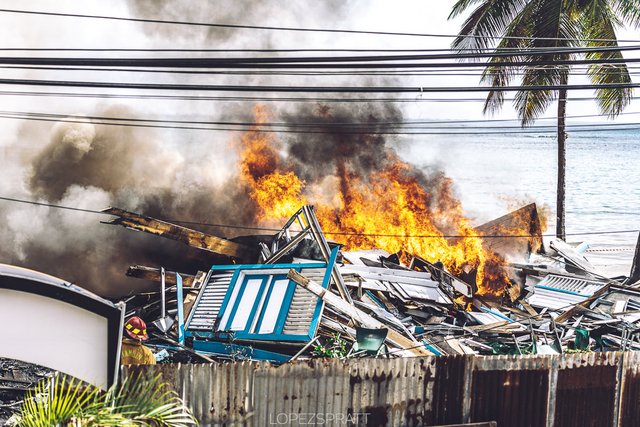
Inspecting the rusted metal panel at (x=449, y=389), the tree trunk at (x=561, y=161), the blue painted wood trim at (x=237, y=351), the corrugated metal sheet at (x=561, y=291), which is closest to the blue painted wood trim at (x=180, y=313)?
the blue painted wood trim at (x=237, y=351)

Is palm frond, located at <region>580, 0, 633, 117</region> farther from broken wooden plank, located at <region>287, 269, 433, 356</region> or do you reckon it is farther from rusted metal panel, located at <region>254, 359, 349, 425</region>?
rusted metal panel, located at <region>254, 359, 349, 425</region>

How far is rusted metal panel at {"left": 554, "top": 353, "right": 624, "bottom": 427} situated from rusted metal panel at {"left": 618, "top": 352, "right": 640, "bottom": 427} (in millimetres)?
120

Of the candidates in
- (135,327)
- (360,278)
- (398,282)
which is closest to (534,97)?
(398,282)

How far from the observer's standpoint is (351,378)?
24.2 feet

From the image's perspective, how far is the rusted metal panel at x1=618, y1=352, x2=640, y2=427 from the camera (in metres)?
8.48

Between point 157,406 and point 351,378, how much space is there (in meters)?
2.34

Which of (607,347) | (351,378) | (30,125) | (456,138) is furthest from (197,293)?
(456,138)

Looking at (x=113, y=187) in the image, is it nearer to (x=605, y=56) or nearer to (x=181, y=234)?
(x=181, y=234)

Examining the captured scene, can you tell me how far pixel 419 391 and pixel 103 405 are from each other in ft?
12.5

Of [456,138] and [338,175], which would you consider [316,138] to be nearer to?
[338,175]

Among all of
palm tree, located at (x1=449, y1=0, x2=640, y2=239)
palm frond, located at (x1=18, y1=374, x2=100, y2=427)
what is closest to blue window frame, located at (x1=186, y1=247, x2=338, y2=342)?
palm frond, located at (x1=18, y1=374, x2=100, y2=427)

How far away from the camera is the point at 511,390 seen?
26.1 feet

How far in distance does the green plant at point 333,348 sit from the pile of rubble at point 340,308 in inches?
1.1

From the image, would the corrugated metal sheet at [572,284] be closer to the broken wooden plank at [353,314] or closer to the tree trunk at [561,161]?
the tree trunk at [561,161]
